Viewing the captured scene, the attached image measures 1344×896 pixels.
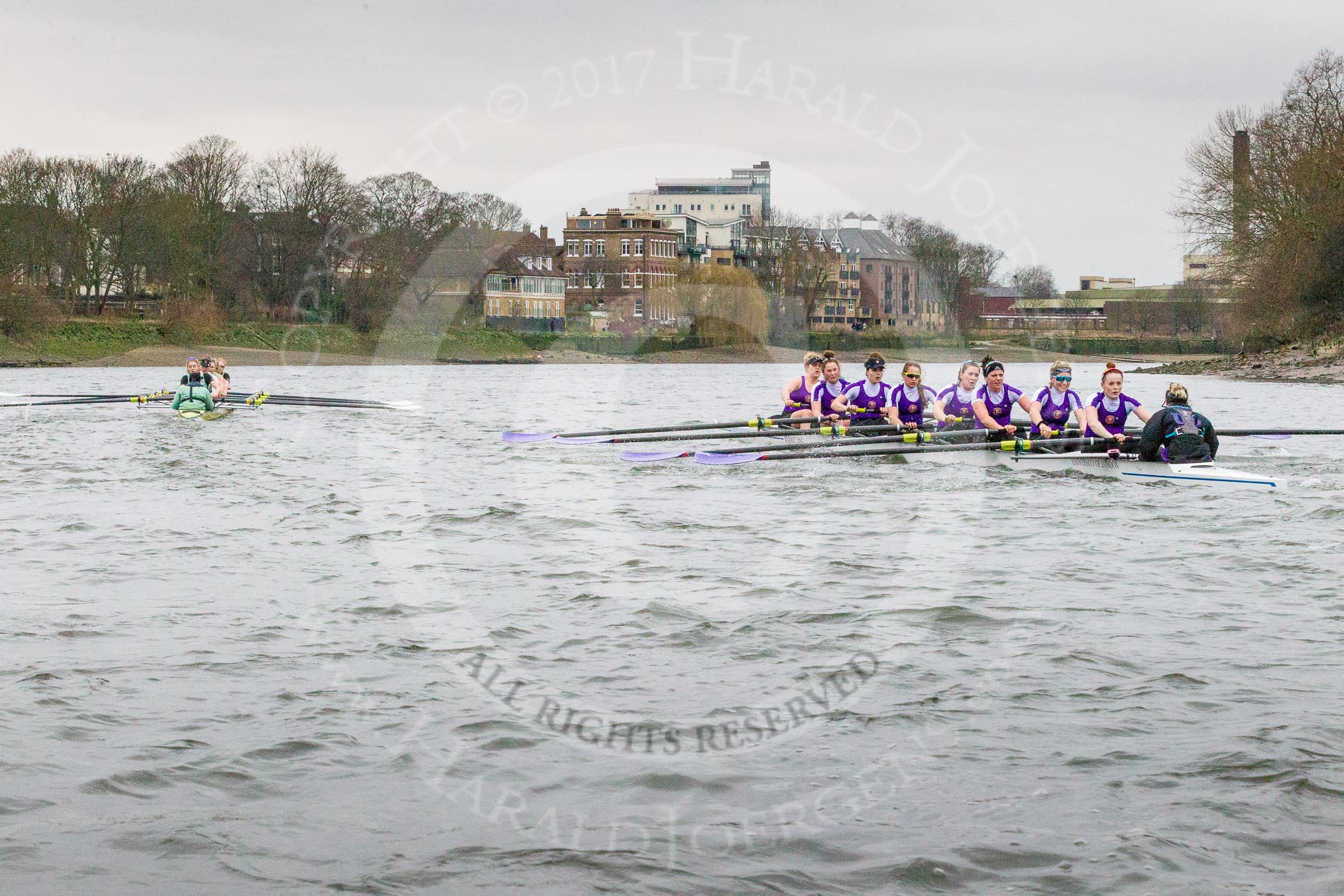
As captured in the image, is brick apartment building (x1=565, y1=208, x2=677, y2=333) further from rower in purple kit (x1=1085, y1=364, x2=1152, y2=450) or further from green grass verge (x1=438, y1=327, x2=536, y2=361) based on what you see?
rower in purple kit (x1=1085, y1=364, x2=1152, y2=450)

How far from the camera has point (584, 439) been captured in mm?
20562

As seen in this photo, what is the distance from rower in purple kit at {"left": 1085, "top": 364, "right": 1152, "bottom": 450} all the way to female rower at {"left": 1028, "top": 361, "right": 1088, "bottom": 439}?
151 mm

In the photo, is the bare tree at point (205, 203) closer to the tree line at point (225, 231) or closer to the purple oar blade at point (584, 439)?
the tree line at point (225, 231)

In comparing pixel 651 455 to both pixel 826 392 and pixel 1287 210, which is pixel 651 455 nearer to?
pixel 826 392

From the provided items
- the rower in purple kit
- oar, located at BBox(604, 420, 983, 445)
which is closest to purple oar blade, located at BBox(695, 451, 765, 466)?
oar, located at BBox(604, 420, 983, 445)

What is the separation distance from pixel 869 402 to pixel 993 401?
211 cm

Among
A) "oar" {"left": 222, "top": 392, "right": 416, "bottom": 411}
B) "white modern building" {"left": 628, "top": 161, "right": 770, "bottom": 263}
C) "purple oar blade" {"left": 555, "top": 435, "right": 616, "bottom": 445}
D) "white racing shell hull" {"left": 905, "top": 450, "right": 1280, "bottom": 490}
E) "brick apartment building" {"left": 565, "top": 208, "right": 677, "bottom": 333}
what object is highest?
"white modern building" {"left": 628, "top": 161, "right": 770, "bottom": 263}

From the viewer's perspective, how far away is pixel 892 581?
402 inches

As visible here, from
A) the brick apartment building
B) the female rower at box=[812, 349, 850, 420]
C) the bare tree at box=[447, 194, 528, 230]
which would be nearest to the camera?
the female rower at box=[812, 349, 850, 420]

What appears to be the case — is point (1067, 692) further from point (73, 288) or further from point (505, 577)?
point (73, 288)

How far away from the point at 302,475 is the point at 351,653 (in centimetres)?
1069

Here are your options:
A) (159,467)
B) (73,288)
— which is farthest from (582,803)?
(73,288)

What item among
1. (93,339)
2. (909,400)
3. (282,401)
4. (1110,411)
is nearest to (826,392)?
(909,400)

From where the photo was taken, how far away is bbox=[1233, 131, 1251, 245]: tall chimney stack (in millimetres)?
47719
